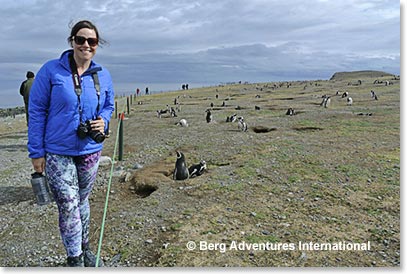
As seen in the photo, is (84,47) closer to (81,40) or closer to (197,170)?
(81,40)

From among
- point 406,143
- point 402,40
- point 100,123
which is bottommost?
point 406,143

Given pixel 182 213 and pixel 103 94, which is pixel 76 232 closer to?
pixel 103 94

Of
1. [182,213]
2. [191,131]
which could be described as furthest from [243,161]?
[191,131]

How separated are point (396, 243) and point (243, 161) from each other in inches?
161

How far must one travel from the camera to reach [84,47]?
3.75 metres

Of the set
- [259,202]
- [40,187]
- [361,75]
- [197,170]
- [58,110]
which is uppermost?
[361,75]

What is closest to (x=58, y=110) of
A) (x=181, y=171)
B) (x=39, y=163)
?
(x=39, y=163)

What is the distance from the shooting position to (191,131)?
1379 cm

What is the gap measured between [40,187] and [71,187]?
311 millimetres

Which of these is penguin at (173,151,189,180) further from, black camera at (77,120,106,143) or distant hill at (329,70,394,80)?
distant hill at (329,70,394,80)

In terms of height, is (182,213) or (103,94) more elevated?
(103,94)

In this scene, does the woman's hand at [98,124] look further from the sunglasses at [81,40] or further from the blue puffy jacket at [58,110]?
the sunglasses at [81,40]

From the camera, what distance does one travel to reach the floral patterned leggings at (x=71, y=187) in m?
3.82

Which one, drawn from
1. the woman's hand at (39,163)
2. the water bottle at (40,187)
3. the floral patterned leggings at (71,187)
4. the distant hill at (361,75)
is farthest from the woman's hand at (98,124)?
the distant hill at (361,75)
